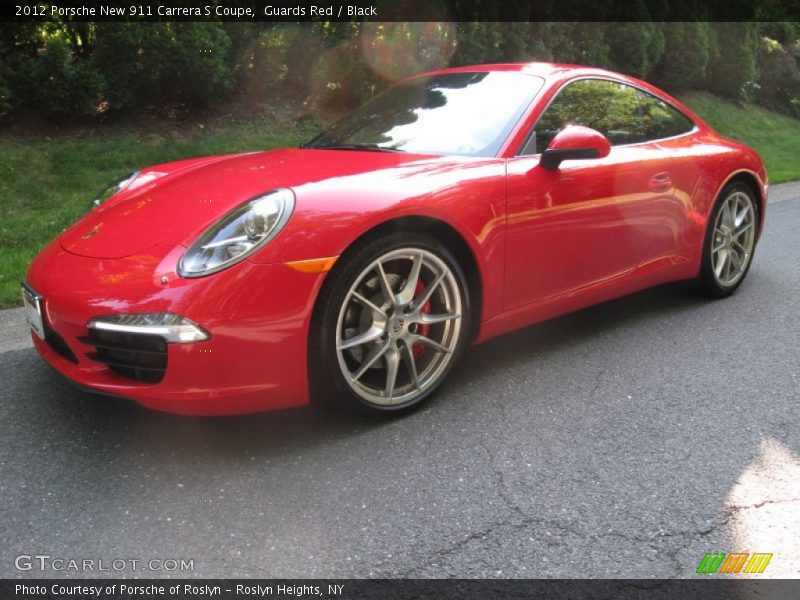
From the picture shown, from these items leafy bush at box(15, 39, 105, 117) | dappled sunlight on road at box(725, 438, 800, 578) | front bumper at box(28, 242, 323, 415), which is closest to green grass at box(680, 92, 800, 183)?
leafy bush at box(15, 39, 105, 117)

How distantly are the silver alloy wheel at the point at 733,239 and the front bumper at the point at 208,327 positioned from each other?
2.75 meters

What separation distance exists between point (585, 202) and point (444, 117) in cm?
74

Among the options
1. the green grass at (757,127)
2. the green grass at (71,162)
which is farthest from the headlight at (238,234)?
the green grass at (757,127)

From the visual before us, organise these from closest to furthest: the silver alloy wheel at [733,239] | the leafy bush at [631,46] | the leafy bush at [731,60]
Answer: the silver alloy wheel at [733,239] < the leafy bush at [631,46] < the leafy bush at [731,60]

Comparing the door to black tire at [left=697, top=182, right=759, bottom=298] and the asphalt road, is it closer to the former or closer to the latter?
the asphalt road

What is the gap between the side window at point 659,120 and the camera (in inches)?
155

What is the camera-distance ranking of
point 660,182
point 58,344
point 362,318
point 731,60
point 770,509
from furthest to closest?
1. point 731,60
2. point 660,182
3. point 362,318
4. point 58,344
5. point 770,509

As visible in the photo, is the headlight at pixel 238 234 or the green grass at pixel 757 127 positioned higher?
the headlight at pixel 238 234

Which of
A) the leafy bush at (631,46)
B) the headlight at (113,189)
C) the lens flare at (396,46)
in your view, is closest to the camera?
the headlight at (113,189)

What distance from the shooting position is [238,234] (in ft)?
8.25

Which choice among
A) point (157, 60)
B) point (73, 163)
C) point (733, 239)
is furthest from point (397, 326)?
point (157, 60)

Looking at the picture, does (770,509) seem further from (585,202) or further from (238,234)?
(238,234)

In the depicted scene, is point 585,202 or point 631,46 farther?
point 631,46

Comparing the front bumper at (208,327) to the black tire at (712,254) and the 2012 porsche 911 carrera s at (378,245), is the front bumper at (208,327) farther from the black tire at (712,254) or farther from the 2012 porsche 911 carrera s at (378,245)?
the black tire at (712,254)
